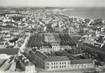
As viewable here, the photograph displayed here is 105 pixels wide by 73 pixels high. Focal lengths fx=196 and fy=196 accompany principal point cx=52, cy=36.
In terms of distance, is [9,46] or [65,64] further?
[9,46]

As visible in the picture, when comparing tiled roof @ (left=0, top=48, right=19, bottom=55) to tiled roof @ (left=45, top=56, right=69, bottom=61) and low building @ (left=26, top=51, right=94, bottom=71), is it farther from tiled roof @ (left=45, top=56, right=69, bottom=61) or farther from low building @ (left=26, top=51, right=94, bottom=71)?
tiled roof @ (left=45, top=56, right=69, bottom=61)

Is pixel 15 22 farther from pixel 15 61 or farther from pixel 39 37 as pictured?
pixel 15 61

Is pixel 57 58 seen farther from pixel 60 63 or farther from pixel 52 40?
pixel 52 40

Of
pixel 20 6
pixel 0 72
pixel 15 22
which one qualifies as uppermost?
pixel 20 6

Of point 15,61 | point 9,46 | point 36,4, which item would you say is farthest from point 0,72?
point 36,4

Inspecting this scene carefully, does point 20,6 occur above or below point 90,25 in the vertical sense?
above

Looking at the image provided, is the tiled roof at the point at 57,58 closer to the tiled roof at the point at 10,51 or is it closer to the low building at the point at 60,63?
the low building at the point at 60,63

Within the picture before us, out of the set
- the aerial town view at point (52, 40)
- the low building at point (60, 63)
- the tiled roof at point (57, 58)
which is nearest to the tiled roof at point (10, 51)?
the aerial town view at point (52, 40)

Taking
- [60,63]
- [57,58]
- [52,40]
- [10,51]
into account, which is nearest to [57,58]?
[57,58]

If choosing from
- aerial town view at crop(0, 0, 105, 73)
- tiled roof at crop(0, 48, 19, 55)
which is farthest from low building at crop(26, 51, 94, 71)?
tiled roof at crop(0, 48, 19, 55)
